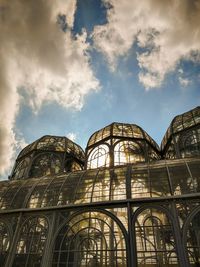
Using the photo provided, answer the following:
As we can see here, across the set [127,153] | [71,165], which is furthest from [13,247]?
[71,165]

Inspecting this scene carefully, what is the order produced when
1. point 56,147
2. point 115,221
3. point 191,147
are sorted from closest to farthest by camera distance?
point 115,221
point 191,147
point 56,147

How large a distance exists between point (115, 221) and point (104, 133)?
15778 mm

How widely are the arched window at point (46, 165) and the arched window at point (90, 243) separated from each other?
1520cm

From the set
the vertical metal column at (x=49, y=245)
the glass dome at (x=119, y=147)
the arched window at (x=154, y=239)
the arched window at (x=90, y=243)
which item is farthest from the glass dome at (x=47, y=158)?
the arched window at (x=154, y=239)

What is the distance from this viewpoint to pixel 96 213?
39.3 feet

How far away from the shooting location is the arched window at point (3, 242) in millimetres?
12086

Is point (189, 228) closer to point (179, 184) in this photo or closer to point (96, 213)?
point (179, 184)

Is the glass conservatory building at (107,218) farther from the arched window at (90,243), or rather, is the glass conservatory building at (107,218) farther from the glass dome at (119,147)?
the glass dome at (119,147)

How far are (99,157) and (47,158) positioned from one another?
7.50 m

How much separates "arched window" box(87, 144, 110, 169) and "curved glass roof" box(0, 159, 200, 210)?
777 centimetres

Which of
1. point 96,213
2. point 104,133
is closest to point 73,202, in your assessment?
point 96,213

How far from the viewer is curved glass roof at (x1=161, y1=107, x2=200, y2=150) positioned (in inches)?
940

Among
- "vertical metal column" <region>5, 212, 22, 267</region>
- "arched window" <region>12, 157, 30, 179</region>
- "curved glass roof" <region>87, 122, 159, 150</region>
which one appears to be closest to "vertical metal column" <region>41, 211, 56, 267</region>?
"vertical metal column" <region>5, 212, 22, 267</region>

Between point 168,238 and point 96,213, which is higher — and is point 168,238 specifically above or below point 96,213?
below
